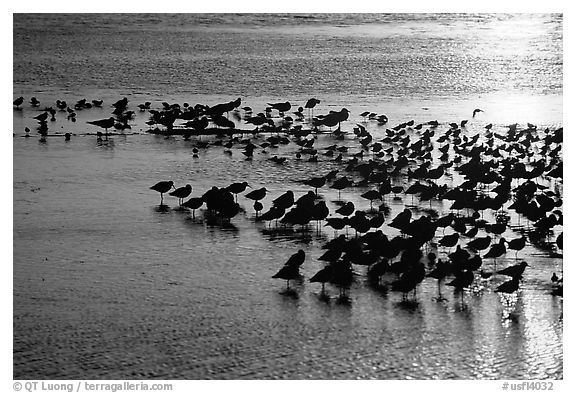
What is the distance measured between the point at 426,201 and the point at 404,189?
38 cm

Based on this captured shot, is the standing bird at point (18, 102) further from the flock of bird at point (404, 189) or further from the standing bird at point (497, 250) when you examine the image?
the standing bird at point (497, 250)

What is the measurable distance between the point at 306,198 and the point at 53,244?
6.70 ft

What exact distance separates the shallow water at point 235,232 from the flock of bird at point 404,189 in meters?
0.13

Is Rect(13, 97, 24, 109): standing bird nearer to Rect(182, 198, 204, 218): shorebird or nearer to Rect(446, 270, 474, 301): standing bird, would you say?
Rect(182, 198, 204, 218): shorebird

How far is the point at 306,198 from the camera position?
9375mm

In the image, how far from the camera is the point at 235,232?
9.27 metres

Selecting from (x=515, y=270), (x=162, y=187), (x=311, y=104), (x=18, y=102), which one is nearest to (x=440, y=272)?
(x=515, y=270)

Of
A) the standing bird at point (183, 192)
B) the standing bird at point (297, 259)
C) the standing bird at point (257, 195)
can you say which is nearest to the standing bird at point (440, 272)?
the standing bird at point (297, 259)

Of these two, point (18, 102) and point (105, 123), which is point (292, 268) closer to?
point (105, 123)

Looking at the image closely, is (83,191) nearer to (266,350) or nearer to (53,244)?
(53,244)

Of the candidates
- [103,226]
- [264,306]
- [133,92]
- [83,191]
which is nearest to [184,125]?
A: [133,92]

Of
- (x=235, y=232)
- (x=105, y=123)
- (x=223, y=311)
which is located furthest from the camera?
(x=105, y=123)

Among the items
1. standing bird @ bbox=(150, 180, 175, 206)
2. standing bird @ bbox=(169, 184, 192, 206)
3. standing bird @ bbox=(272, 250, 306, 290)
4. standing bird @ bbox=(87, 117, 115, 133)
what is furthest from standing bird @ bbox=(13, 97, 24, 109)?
standing bird @ bbox=(272, 250, 306, 290)

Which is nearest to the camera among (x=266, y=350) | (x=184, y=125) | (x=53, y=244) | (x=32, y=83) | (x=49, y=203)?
(x=266, y=350)
